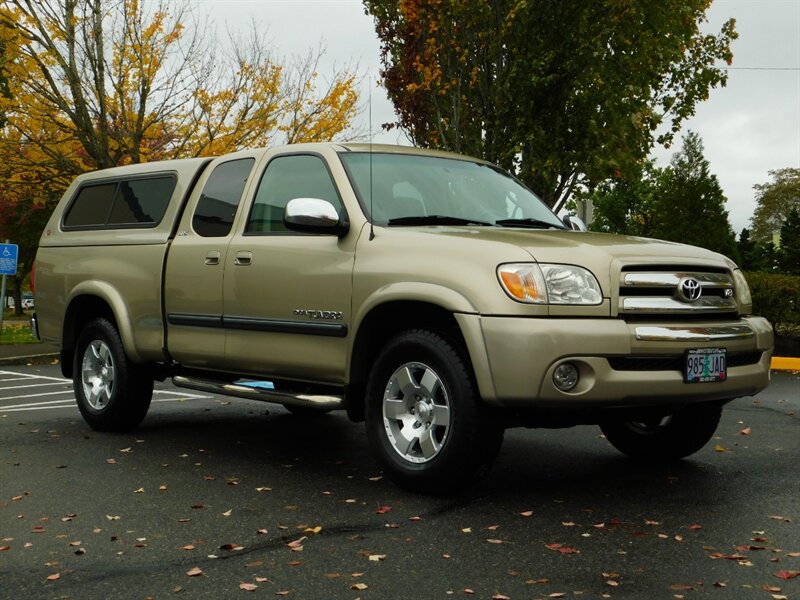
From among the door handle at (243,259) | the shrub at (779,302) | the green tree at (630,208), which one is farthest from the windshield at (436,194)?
the green tree at (630,208)

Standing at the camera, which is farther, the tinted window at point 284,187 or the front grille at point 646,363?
the tinted window at point 284,187

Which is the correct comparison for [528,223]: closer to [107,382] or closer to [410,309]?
[410,309]

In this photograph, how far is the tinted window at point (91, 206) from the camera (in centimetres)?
864

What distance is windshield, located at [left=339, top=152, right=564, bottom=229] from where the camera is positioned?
21.1 ft

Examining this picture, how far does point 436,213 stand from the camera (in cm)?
655

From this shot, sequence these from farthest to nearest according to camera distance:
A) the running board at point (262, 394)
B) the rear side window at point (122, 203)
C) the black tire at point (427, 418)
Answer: the rear side window at point (122, 203) < the running board at point (262, 394) < the black tire at point (427, 418)

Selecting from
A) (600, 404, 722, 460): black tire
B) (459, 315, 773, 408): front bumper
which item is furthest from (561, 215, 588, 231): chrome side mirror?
(459, 315, 773, 408): front bumper

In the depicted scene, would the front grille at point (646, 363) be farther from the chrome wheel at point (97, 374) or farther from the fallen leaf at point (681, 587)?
the chrome wheel at point (97, 374)

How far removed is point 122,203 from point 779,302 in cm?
1056

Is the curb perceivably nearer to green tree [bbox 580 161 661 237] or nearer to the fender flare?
the fender flare

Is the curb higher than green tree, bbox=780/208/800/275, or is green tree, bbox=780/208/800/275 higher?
green tree, bbox=780/208/800/275

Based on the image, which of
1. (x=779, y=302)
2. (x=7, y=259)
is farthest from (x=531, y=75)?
(x=7, y=259)

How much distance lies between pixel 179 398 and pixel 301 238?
5134mm

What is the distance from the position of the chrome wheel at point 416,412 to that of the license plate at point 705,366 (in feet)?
4.15
